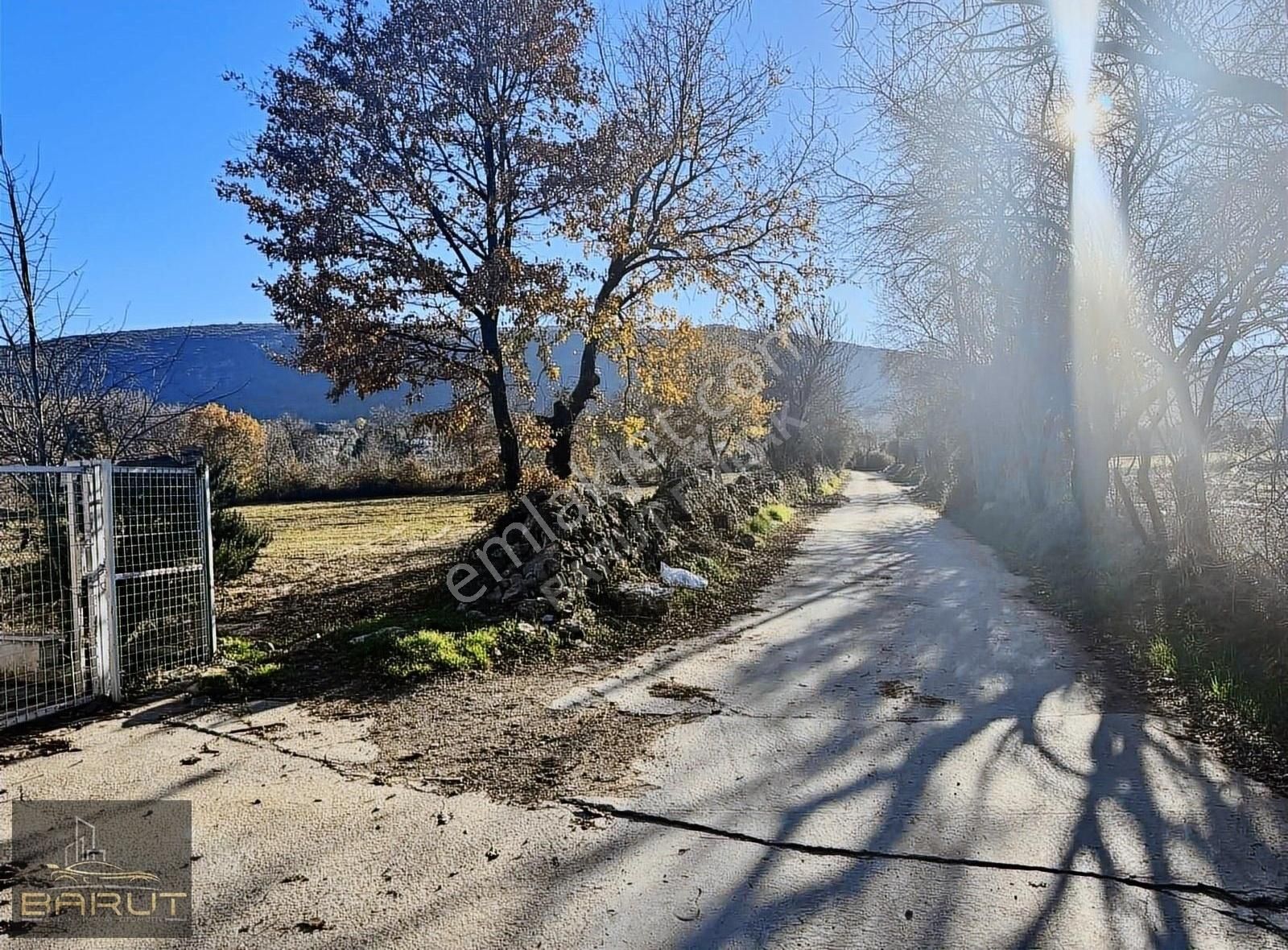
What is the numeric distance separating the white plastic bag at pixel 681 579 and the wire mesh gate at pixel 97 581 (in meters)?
5.09

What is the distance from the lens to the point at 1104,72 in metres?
6.68

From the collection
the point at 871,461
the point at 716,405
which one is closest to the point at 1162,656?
the point at 716,405

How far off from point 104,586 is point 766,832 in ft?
15.5

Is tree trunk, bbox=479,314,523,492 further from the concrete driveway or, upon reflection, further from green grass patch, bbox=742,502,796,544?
green grass patch, bbox=742,502,796,544

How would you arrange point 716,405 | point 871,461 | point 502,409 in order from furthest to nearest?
1. point 871,461
2. point 716,405
3. point 502,409

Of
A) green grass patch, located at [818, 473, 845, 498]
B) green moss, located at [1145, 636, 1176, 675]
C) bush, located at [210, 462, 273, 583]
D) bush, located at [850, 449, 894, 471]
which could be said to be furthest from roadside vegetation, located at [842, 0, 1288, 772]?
bush, located at [850, 449, 894, 471]

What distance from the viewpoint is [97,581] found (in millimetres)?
5129

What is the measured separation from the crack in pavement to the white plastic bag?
572cm

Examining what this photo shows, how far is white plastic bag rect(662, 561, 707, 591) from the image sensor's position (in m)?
9.41

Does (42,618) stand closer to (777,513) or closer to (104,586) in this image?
(104,586)

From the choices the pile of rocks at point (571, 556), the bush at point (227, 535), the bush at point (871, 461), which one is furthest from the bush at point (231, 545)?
the bush at point (871, 461)

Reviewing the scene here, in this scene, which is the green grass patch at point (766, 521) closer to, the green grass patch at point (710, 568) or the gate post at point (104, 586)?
the green grass patch at point (710, 568)

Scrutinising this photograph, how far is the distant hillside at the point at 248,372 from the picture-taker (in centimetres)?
875

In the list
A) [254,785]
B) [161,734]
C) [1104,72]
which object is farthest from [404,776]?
[1104,72]
